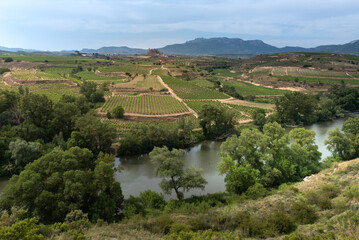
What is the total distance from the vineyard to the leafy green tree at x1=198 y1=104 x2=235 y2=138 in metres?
15.0

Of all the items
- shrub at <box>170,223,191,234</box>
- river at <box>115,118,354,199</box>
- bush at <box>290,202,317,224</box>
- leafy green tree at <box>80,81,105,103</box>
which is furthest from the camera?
leafy green tree at <box>80,81,105,103</box>

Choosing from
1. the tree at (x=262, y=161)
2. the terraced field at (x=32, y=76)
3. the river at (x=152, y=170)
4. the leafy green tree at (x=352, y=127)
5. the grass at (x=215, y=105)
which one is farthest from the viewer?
the terraced field at (x=32, y=76)

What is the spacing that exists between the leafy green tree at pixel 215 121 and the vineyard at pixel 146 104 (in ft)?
49.1

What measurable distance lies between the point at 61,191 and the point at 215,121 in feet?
114

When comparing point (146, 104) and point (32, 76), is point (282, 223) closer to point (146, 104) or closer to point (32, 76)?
A: point (146, 104)

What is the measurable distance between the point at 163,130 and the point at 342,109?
6646cm

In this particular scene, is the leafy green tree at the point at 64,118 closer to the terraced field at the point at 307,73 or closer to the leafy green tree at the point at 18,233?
the leafy green tree at the point at 18,233

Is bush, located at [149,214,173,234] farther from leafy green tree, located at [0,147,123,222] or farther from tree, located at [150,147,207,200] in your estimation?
tree, located at [150,147,207,200]

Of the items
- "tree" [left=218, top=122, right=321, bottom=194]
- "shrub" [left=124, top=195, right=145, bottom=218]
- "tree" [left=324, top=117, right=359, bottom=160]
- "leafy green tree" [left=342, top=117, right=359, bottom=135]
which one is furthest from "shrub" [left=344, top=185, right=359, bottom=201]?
"leafy green tree" [left=342, top=117, right=359, bottom=135]

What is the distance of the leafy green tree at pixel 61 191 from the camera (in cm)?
1967

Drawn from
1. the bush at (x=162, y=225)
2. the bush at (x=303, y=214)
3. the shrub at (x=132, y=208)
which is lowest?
the shrub at (x=132, y=208)

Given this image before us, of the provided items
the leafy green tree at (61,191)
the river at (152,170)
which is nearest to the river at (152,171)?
the river at (152,170)

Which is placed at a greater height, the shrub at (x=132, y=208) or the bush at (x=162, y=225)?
the bush at (x=162, y=225)

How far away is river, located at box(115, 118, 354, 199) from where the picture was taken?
96.5ft
